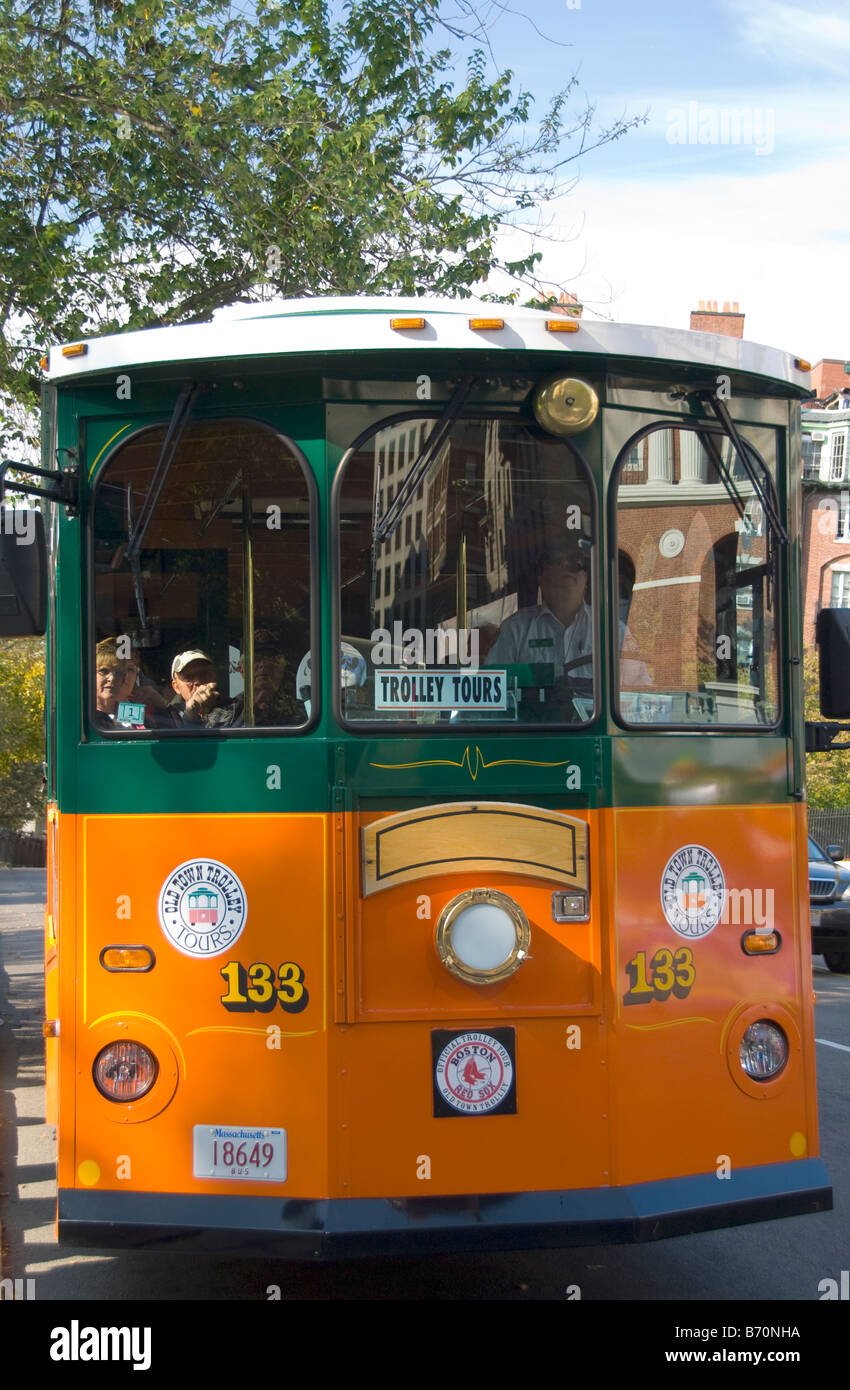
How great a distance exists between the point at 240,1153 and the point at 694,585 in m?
2.25

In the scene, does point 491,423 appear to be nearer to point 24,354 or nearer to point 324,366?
point 324,366

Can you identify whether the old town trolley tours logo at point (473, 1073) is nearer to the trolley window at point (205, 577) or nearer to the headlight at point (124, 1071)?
the headlight at point (124, 1071)

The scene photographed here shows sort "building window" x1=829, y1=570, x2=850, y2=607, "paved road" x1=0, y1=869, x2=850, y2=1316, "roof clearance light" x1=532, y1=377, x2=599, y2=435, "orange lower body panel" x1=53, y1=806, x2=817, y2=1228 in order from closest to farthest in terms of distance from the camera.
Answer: "orange lower body panel" x1=53, y1=806, x2=817, y2=1228 < "roof clearance light" x1=532, y1=377, x2=599, y2=435 < "paved road" x1=0, y1=869, x2=850, y2=1316 < "building window" x1=829, y1=570, x2=850, y2=607

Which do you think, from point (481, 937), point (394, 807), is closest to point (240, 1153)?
point (481, 937)

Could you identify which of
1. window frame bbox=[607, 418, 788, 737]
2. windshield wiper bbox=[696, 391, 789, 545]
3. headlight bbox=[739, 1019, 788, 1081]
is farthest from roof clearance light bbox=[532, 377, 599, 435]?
headlight bbox=[739, 1019, 788, 1081]

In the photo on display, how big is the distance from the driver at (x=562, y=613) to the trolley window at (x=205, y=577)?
2.30 ft

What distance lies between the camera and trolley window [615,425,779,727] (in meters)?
4.12

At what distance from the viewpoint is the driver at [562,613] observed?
4.03 meters

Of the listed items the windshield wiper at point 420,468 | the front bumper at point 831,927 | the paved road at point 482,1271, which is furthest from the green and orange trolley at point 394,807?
the front bumper at point 831,927

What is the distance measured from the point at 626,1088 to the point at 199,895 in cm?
140

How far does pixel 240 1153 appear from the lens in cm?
385

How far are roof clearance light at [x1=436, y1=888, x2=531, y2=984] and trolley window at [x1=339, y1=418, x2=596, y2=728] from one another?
1.78 ft

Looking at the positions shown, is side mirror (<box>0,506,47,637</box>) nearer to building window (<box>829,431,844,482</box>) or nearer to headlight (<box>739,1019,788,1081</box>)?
headlight (<box>739,1019,788,1081</box>)

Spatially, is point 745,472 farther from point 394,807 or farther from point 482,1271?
point 482,1271
